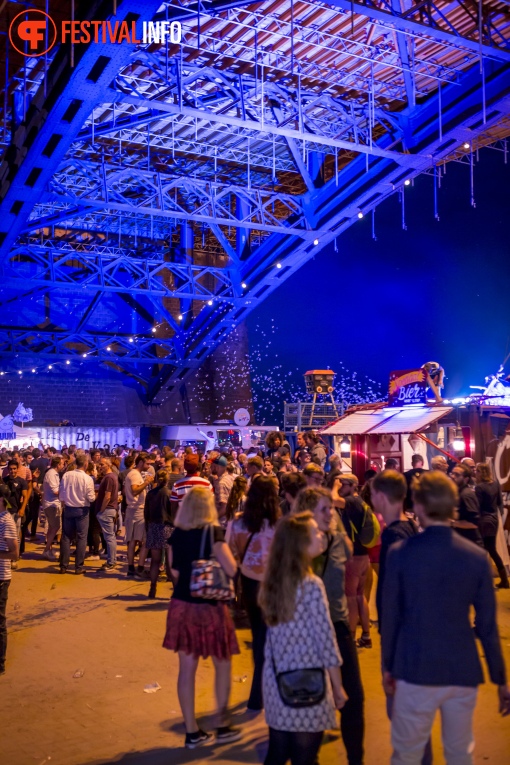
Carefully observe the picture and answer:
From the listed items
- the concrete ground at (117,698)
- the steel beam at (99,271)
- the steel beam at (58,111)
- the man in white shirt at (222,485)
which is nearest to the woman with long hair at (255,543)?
the concrete ground at (117,698)

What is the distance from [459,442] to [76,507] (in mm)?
6532

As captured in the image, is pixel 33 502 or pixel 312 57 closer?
pixel 33 502

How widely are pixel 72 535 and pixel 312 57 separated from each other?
10910 millimetres

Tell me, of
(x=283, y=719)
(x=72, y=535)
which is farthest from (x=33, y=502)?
(x=283, y=719)

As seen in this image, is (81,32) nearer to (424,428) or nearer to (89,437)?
(424,428)

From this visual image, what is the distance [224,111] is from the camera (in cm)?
1712

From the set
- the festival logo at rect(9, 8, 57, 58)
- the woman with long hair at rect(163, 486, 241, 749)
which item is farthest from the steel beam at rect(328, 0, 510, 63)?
→ the woman with long hair at rect(163, 486, 241, 749)

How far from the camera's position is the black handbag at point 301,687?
3.10 meters

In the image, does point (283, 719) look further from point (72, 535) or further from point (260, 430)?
point (260, 430)

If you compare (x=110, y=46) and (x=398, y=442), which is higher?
(x=110, y=46)

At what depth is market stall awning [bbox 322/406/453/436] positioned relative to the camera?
12523 mm

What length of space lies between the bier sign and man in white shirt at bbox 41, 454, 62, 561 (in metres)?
6.90

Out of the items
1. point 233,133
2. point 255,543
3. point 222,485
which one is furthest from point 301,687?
point 233,133

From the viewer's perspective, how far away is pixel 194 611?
4.53 m
